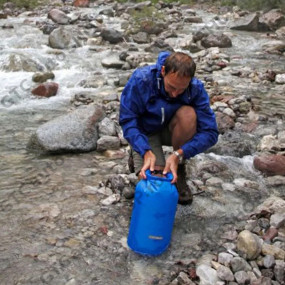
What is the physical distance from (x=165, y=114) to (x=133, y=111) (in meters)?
0.26

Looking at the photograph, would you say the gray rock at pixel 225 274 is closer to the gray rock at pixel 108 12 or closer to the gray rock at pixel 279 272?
the gray rock at pixel 279 272

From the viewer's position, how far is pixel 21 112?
6.15 metres

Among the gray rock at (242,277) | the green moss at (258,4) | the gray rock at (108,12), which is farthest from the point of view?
the gray rock at (108,12)

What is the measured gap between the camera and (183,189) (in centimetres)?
344

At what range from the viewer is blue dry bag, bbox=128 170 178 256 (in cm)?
267

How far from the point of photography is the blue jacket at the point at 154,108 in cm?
296

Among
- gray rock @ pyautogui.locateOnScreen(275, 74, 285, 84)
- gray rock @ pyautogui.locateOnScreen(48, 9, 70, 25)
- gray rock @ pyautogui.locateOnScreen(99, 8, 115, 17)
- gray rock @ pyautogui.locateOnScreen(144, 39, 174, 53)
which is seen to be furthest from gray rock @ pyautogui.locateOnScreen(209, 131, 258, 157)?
gray rock @ pyautogui.locateOnScreen(99, 8, 115, 17)

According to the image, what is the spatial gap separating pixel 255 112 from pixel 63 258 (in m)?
4.06

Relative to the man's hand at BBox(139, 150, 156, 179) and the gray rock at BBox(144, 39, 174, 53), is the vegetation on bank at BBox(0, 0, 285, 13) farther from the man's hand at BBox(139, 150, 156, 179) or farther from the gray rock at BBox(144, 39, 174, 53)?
the man's hand at BBox(139, 150, 156, 179)

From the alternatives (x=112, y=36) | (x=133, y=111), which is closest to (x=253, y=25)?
(x=112, y=36)

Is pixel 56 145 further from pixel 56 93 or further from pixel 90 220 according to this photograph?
pixel 56 93

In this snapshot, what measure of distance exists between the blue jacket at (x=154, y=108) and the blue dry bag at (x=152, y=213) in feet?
1.01

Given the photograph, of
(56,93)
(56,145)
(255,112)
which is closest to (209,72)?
(255,112)

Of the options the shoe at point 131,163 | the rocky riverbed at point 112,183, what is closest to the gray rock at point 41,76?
the rocky riverbed at point 112,183
